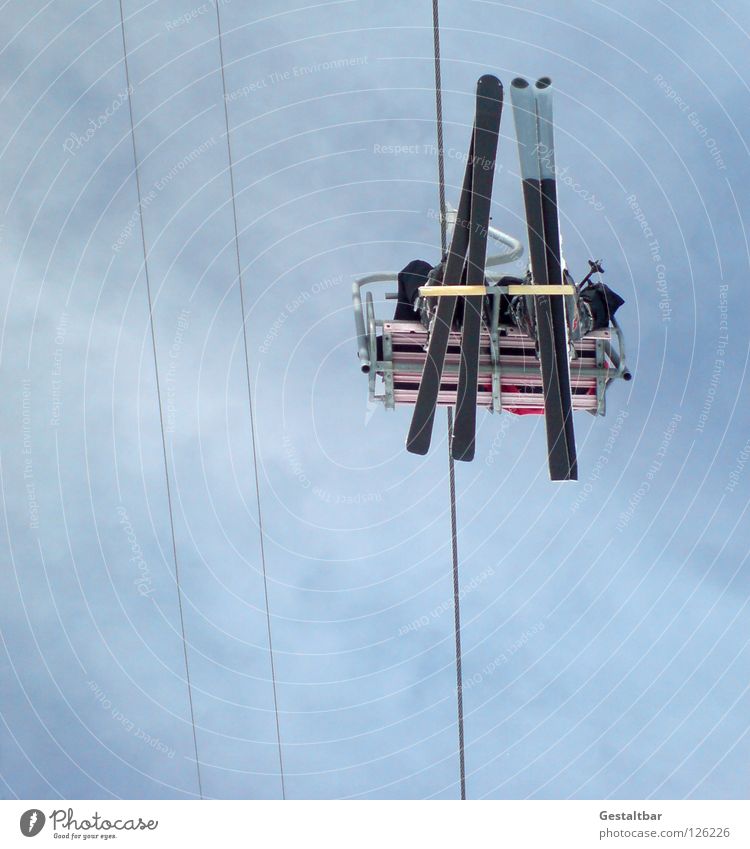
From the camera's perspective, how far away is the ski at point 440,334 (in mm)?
13484

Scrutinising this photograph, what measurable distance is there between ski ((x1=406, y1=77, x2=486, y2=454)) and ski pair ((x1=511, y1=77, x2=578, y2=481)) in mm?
584
